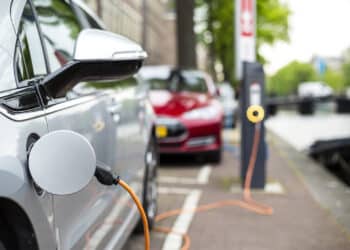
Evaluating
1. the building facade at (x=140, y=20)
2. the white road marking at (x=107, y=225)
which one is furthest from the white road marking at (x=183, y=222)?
the building facade at (x=140, y=20)

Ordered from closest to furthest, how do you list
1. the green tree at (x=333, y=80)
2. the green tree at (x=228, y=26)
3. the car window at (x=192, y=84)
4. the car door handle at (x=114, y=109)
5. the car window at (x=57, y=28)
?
1. the car window at (x=57, y=28)
2. the car door handle at (x=114, y=109)
3. the car window at (x=192, y=84)
4. the green tree at (x=228, y=26)
5. the green tree at (x=333, y=80)

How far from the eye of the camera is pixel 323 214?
5.36 m

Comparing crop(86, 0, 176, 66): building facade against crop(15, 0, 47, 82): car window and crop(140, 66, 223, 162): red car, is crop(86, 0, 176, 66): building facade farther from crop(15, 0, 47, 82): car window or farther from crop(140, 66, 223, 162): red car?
crop(15, 0, 47, 82): car window

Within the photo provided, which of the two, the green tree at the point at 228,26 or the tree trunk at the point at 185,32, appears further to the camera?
the green tree at the point at 228,26

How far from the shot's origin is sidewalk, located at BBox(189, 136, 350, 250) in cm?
431

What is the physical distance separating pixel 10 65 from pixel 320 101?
31.1m

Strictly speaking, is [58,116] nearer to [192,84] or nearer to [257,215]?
[257,215]

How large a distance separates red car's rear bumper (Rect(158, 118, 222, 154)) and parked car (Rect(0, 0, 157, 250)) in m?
4.77

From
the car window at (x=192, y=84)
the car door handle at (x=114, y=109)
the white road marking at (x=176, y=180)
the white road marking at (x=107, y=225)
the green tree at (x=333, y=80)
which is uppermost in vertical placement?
the car door handle at (x=114, y=109)

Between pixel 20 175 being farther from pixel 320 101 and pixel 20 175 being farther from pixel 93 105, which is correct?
pixel 320 101

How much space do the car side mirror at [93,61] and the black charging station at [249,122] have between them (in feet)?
13.9

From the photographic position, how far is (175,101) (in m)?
8.63

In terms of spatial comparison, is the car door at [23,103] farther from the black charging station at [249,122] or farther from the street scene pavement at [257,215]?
the black charging station at [249,122]

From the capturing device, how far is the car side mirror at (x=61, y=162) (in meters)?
1.77
